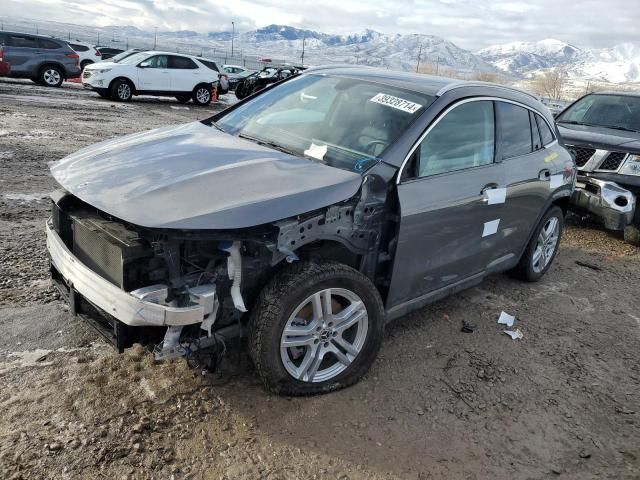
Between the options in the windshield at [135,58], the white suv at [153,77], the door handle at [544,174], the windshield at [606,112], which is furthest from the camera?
the windshield at [135,58]

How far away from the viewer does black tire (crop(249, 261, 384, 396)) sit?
2818 millimetres

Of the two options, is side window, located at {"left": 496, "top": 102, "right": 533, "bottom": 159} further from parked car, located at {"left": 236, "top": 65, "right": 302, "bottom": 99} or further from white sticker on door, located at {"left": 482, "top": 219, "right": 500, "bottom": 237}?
parked car, located at {"left": 236, "top": 65, "right": 302, "bottom": 99}

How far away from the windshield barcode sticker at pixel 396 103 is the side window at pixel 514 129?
92 cm

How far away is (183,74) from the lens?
18.4m

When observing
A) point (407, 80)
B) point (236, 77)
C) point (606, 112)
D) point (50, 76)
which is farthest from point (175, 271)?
point (236, 77)

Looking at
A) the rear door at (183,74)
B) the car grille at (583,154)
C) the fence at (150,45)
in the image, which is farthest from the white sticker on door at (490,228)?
the fence at (150,45)

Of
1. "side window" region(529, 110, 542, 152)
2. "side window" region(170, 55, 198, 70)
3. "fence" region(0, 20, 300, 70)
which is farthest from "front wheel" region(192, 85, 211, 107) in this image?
"fence" region(0, 20, 300, 70)

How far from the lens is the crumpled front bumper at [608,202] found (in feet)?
21.2

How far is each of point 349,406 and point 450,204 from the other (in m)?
1.43

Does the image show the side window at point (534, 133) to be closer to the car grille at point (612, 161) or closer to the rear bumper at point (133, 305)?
the car grille at point (612, 161)

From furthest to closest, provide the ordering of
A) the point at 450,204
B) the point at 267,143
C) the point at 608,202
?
the point at 608,202, the point at 267,143, the point at 450,204

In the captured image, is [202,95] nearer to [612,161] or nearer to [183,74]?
[183,74]

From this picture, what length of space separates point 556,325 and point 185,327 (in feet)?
10.4

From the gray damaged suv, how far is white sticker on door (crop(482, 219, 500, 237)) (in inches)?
0.7
